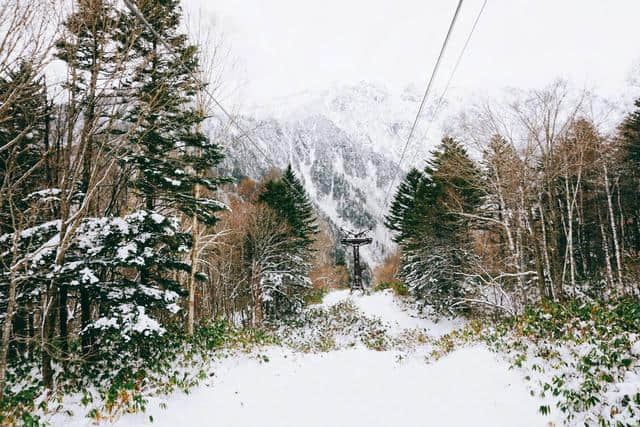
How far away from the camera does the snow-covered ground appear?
199 inches

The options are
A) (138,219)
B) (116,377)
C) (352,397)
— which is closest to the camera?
(352,397)

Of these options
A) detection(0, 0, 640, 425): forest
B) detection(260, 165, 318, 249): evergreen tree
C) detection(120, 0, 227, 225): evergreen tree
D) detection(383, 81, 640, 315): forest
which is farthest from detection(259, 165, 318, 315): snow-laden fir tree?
detection(120, 0, 227, 225): evergreen tree

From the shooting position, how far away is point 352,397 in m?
6.47

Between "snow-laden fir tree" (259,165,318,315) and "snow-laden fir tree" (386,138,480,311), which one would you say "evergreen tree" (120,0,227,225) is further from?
"snow-laden fir tree" (386,138,480,311)

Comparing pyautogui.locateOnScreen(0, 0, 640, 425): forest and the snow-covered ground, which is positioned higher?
pyautogui.locateOnScreen(0, 0, 640, 425): forest

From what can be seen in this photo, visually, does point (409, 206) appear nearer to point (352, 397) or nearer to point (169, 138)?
point (169, 138)

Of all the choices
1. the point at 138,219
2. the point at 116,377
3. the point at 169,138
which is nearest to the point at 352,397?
the point at 116,377

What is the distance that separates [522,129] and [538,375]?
25.2 ft

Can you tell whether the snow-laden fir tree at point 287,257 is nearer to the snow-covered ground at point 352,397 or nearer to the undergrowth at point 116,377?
the undergrowth at point 116,377

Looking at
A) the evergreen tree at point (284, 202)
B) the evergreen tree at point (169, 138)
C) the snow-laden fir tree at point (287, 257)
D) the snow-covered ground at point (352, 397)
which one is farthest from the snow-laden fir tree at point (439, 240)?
the evergreen tree at point (169, 138)

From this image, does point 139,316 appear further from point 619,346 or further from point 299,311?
point 299,311

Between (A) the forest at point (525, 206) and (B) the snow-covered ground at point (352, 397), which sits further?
(A) the forest at point (525, 206)

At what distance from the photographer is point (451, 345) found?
10.5 m

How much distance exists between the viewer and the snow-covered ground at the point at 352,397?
507cm
